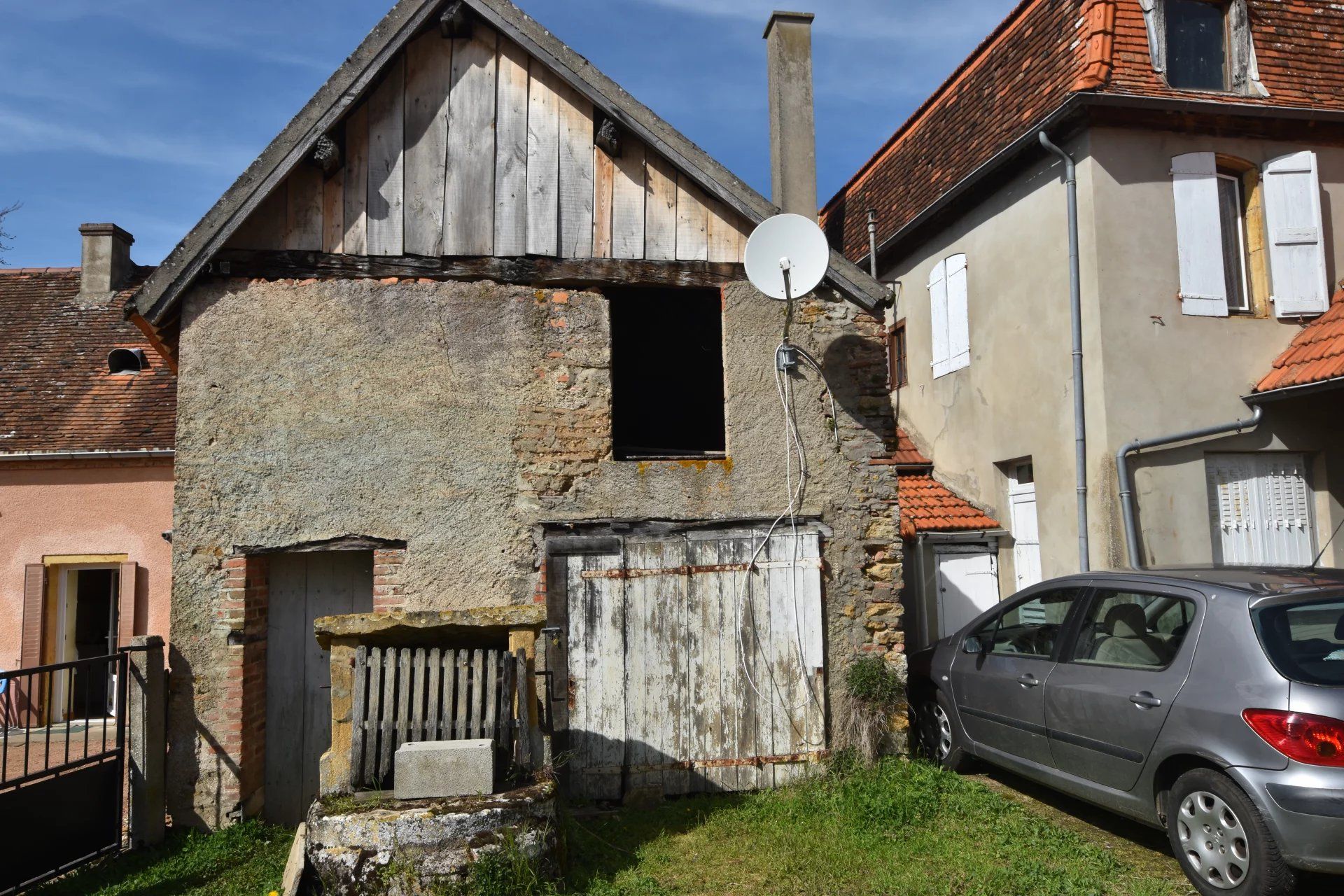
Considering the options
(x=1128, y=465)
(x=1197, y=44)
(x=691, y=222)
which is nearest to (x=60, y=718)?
(x=691, y=222)

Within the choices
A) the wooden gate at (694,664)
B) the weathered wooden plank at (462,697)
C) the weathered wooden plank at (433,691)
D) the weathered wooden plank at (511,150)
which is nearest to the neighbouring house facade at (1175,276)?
the wooden gate at (694,664)

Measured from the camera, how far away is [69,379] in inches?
496

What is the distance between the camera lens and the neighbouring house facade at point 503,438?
6637 mm

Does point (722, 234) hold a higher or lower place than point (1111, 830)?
higher

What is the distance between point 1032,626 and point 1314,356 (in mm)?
4879

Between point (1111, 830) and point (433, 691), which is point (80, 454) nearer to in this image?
point (433, 691)

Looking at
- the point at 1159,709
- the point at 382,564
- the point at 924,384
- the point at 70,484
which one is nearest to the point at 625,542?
the point at 382,564

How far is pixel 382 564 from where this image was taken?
668 cm

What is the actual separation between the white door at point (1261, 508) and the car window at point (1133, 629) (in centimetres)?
420

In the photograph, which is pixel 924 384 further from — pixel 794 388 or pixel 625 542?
pixel 625 542

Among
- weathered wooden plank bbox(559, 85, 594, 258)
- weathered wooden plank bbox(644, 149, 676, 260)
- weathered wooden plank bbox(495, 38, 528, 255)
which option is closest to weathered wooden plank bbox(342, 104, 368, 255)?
weathered wooden plank bbox(495, 38, 528, 255)

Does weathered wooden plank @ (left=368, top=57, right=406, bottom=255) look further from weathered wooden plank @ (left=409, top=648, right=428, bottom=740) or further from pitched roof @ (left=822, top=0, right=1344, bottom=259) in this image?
pitched roof @ (left=822, top=0, right=1344, bottom=259)

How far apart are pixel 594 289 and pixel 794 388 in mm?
1762

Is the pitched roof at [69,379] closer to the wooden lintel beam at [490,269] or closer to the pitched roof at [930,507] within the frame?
the wooden lintel beam at [490,269]
